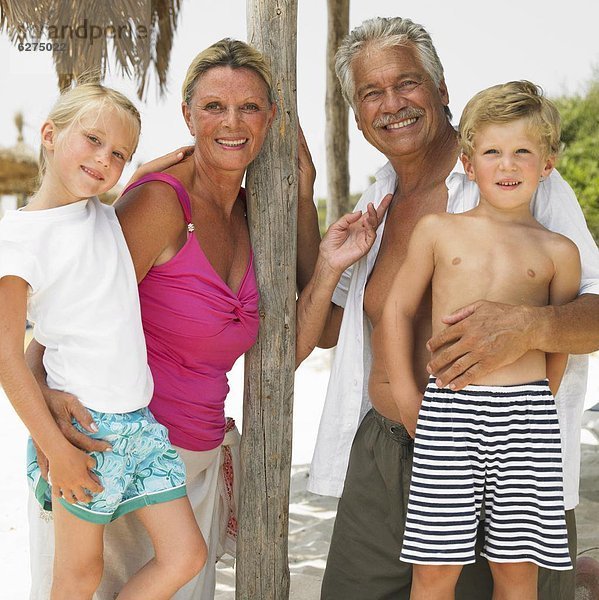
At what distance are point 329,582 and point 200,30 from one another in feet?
45.5

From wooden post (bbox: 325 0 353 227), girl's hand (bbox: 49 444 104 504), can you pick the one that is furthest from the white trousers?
wooden post (bbox: 325 0 353 227)

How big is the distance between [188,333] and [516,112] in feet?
3.90

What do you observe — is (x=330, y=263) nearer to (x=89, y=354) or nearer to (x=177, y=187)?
(x=177, y=187)

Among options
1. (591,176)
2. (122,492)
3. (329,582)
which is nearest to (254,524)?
(329,582)

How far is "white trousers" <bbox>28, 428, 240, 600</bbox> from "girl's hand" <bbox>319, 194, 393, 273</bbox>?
76cm

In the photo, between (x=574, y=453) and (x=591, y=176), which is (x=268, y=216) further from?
(x=591, y=176)

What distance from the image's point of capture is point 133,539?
280 cm

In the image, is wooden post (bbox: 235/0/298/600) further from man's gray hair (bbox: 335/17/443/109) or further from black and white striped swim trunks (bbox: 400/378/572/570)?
black and white striped swim trunks (bbox: 400/378/572/570)

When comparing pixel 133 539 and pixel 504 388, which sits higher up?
pixel 504 388

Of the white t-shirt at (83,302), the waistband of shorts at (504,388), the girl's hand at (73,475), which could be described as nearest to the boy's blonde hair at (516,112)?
the waistband of shorts at (504,388)

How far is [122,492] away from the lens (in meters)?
2.41

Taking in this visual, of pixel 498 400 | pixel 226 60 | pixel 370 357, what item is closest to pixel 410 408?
pixel 498 400

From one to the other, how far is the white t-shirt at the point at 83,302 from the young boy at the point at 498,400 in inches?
34.4

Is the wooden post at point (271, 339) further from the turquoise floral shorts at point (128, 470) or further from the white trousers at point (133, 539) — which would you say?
the turquoise floral shorts at point (128, 470)
